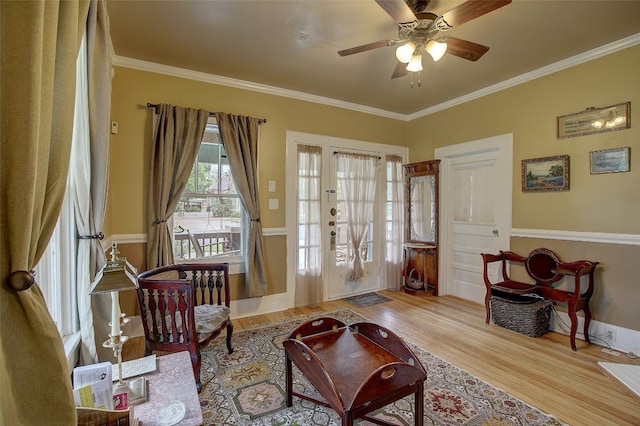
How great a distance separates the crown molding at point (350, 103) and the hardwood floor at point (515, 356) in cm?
271

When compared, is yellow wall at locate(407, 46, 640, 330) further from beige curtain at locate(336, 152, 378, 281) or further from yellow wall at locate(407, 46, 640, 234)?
beige curtain at locate(336, 152, 378, 281)

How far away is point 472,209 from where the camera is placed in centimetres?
398

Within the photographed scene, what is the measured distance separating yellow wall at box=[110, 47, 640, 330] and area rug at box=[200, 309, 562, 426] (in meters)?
1.37

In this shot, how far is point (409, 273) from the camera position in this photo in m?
4.51

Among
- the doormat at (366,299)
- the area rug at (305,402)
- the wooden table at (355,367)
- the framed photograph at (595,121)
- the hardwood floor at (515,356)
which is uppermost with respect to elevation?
the framed photograph at (595,121)

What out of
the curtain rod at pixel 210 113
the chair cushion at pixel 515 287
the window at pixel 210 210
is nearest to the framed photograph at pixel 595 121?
the chair cushion at pixel 515 287

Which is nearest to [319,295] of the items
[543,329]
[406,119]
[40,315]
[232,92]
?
[543,329]

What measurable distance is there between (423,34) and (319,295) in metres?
3.08

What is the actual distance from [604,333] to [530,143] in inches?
78.6

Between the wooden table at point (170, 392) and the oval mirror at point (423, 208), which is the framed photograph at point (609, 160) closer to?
the oval mirror at point (423, 208)

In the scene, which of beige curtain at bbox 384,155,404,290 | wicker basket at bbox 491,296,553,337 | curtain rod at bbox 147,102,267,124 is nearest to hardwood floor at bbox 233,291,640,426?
wicker basket at bbox 491,296,553,337

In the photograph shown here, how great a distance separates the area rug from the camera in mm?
1831

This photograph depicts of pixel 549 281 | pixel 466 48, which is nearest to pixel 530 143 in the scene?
pixel 549 281

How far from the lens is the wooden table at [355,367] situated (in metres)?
1.41
